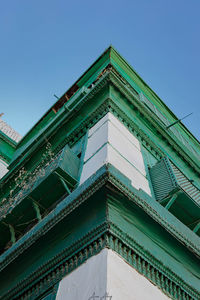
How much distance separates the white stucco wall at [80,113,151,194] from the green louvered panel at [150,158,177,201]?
0.91 ft

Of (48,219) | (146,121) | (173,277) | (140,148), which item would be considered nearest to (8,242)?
(48,219)

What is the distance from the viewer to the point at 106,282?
3.53 m

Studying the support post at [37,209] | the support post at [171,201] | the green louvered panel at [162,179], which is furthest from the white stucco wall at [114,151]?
the support post at [37,209]

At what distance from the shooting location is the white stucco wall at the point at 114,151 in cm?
620

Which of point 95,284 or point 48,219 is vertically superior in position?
point 48,219

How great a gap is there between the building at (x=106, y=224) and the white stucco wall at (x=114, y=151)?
0.10 feet

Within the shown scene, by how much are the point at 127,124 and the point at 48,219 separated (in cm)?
411

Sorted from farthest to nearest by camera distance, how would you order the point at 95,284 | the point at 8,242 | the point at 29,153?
the point at 29,153
the point at 8,242
the point at 95,284

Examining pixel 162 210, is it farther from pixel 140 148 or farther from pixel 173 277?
pixel 140 148

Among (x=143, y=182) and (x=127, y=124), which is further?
(x=127, y=124)

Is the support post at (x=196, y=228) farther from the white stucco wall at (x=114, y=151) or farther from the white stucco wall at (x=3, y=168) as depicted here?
the white stucco wall at (x=3, y=168)

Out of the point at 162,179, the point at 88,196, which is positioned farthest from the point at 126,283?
the point at 162,179

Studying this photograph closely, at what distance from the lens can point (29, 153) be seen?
10297mm

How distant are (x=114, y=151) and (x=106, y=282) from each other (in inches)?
128
